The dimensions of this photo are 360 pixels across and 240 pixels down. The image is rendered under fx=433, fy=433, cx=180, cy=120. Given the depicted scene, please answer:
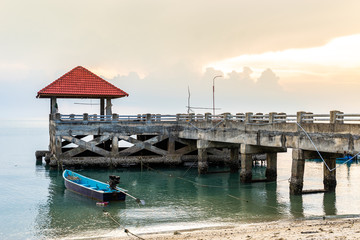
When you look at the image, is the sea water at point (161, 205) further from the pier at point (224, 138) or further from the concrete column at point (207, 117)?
the concrete column at point (207, 117)

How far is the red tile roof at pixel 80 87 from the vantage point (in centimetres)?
3938

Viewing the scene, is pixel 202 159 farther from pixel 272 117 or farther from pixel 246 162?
pixel 272 117

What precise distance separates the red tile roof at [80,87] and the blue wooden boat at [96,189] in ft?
40.4

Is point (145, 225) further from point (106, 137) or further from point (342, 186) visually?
point (106, 137)

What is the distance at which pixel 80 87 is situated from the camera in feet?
133

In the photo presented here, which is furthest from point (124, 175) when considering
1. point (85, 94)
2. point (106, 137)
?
point (85, 94)

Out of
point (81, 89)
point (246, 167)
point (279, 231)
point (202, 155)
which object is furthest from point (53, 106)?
point (279, 231)

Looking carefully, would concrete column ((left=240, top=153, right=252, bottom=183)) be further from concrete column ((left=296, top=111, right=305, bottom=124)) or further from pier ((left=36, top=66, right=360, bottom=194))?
concrete column ((left=296, top=111, right=305, bottom=124))

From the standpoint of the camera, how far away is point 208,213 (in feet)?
71.8

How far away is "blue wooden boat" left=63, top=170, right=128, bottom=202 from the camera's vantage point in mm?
23609

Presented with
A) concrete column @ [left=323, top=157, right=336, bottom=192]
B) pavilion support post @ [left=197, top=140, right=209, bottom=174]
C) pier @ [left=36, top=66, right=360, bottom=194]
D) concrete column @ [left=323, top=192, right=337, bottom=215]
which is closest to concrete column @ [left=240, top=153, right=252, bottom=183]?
pier @ [left=36, top=66, right=360, bottom=194]

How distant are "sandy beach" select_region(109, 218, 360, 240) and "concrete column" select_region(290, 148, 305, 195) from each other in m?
5.32

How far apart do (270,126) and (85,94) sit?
65.0 feet

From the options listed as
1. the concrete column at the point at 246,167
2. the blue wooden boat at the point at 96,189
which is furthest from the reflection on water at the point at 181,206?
the concrete column at the point at 246,167
